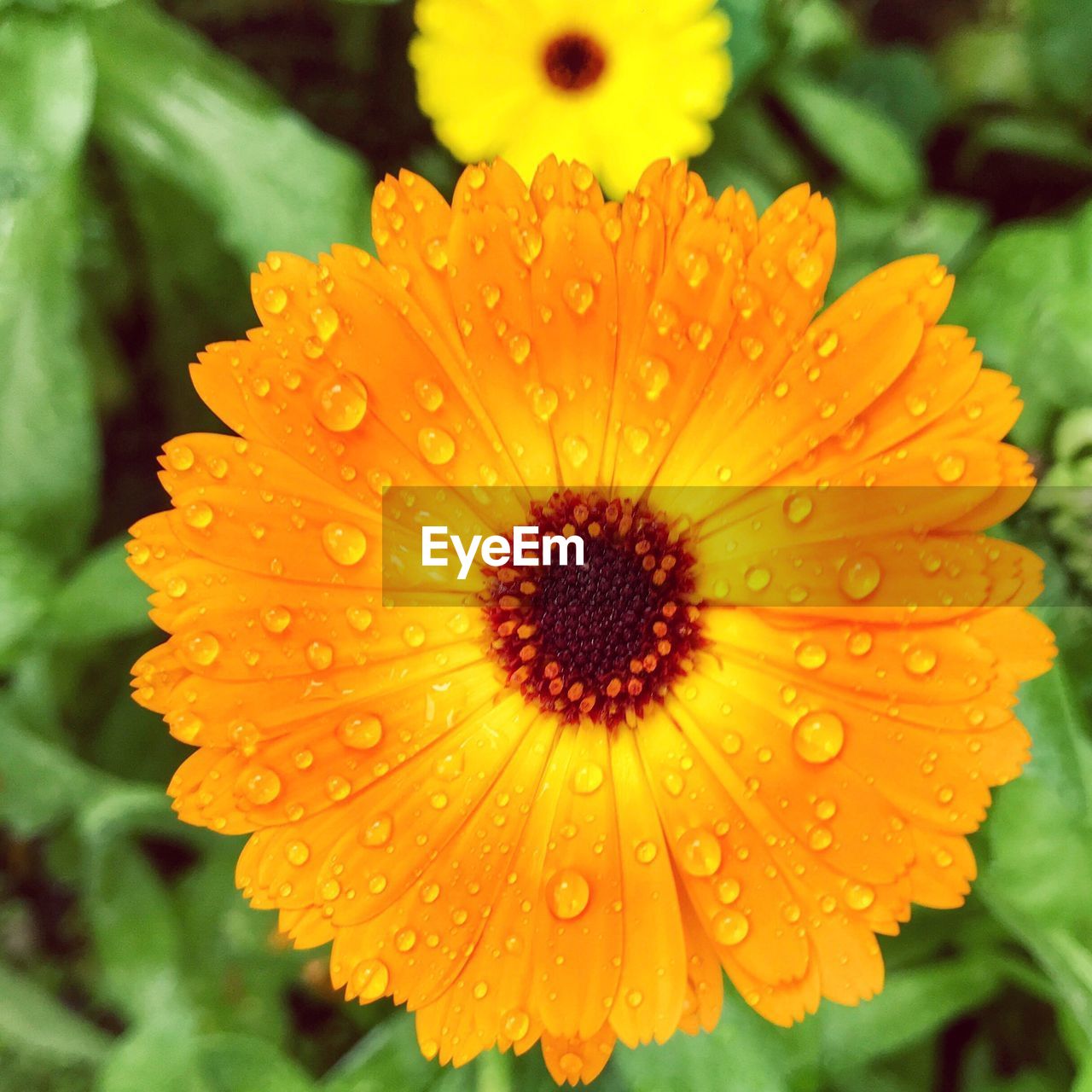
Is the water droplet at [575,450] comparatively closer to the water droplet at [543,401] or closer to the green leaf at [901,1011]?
the water droplet at [543,401]

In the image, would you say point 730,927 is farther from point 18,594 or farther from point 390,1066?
point 18,594

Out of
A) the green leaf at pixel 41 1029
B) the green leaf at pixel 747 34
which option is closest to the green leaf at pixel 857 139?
the green leaf at pixel 747 34

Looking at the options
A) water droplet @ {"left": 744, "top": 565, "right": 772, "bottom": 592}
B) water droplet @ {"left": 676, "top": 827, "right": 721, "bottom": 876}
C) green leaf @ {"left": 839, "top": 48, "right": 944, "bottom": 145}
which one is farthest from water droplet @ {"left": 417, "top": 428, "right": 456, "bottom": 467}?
green leaf @ {"left": 839, "top": 48, "right": 944, "bottom": 145}

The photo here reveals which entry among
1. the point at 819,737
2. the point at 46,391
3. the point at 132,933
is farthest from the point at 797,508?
the point at 132,933

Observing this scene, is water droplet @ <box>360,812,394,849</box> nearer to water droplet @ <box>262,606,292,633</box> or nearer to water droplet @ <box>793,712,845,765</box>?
water droplet @ <box>262,606,292,633</box>

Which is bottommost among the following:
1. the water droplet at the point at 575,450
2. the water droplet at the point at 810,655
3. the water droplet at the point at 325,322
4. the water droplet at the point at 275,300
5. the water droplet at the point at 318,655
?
the water droplet at the point at 810,655
